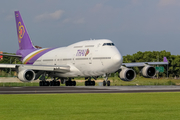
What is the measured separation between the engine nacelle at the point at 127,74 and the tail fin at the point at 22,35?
19.5 meters

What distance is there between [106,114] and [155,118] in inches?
74.3

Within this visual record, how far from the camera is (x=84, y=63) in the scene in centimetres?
4503

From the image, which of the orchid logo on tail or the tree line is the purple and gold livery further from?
the tree line

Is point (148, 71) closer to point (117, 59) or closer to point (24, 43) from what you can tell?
point (117, 59)

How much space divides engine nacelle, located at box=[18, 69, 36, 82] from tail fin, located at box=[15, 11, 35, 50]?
15.5m

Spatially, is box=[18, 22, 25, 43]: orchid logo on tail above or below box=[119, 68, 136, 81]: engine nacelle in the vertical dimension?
above

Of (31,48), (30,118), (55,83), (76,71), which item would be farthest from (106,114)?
(31,48)

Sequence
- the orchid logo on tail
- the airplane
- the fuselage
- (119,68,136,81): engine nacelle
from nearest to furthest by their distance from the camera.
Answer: the fuselage, the airplane, (119,68,136,81): engine nacelle, the orchid logo on tail

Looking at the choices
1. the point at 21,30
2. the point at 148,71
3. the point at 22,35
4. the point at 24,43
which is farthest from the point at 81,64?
the point at 21,30

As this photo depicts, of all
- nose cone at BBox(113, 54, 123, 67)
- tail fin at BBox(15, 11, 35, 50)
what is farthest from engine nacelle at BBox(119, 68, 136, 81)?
tail fin at BBox(15, 11, 35, 50)

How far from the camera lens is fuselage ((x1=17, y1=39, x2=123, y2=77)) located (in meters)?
41.7

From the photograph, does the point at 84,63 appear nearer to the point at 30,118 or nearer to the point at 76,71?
the point at 76,71

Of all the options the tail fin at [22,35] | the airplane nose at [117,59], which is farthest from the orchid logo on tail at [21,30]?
the airplane nose at [117,59]

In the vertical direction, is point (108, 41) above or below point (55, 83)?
above
